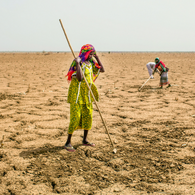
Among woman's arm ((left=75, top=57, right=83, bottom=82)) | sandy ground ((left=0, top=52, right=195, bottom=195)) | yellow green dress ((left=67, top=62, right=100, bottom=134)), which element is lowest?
sandy ground ((left=0, top=52, right=195, bottom=195))

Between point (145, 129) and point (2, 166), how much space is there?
2.26 metres

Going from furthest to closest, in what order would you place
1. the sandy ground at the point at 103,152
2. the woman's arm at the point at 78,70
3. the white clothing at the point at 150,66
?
the white clothing at the point at 150,66 < the woman's arm at the point at 78,70 < the sandy ground at the point at 103,152

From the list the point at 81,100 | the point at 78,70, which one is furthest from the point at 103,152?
the point at 78,70

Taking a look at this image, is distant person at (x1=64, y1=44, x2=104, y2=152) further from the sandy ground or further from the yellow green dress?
the sandy ground

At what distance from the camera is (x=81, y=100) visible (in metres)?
3.06

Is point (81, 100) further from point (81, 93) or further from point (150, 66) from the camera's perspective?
point (150, 66)

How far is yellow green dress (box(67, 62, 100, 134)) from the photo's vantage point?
9.92 ft

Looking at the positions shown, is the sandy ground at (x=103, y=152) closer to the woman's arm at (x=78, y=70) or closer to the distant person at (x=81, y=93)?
the distant person at (x=81, y=93)

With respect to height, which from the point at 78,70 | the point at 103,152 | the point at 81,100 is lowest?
the point at 103,152

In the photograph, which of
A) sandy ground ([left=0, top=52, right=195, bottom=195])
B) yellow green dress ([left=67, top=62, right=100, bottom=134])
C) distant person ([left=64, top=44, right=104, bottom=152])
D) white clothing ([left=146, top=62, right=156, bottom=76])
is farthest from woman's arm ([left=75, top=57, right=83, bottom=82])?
white clothing ([left=146, top=62, right=156, bottom=76])

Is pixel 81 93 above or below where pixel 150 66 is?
below

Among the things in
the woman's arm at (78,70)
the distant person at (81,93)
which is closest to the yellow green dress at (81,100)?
the distant person at (81,93)

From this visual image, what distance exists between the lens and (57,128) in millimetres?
3959

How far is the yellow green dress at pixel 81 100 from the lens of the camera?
119 inches
